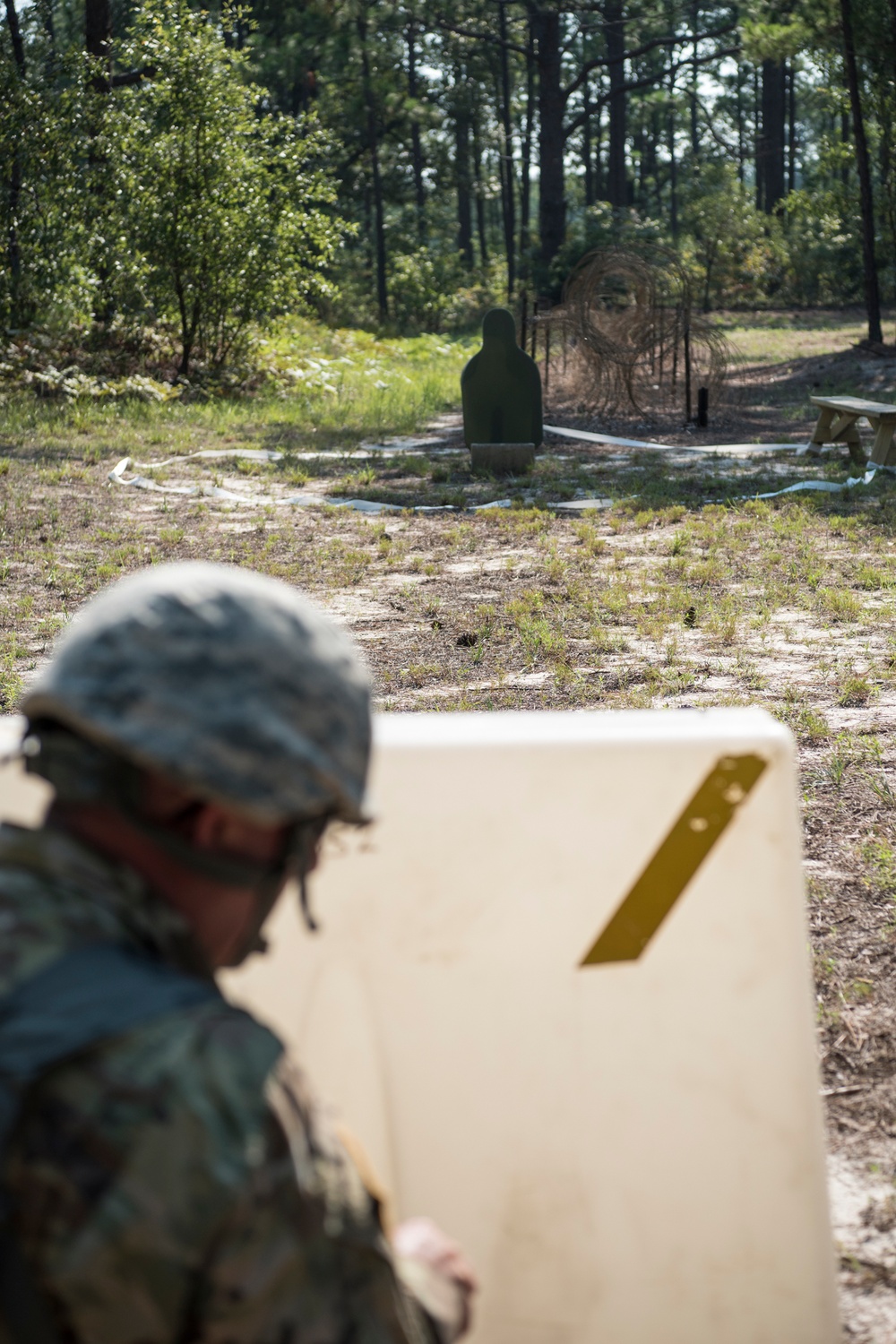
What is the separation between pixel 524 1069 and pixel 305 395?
16.8 metres

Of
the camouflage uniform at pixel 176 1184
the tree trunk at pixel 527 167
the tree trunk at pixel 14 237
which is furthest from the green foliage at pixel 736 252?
the camouflage uniform at pixel 176 1184

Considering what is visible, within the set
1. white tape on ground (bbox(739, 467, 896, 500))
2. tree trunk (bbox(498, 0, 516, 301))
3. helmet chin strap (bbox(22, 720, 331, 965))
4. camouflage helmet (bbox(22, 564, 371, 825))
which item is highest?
tree trunk (bbox(498, 0, 516, 301))

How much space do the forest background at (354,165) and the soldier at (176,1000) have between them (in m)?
15.8

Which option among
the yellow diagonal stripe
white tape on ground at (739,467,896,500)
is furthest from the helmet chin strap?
white tape on ground at (739,467,896,500)

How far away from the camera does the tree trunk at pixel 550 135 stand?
26.3 m

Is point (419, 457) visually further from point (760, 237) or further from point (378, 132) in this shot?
point (378, 132)

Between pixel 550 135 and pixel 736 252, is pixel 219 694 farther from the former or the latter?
pixel 736 252

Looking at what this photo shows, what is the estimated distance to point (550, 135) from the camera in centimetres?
2753

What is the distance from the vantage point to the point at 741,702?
5117 millimetres

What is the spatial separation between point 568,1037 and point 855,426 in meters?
11.4

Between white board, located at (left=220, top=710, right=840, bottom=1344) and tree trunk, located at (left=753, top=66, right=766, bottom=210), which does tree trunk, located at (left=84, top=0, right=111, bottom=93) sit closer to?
white board, located at (left=220, top=710, right=840, bottom=1344)

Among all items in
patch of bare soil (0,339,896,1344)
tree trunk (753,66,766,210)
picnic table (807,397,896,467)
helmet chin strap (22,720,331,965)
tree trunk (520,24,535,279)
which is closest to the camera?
helmet chin strap (22,720,331,965)

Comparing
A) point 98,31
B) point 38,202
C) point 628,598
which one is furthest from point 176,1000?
point 98,31

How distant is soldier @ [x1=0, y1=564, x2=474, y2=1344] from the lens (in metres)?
0.91
